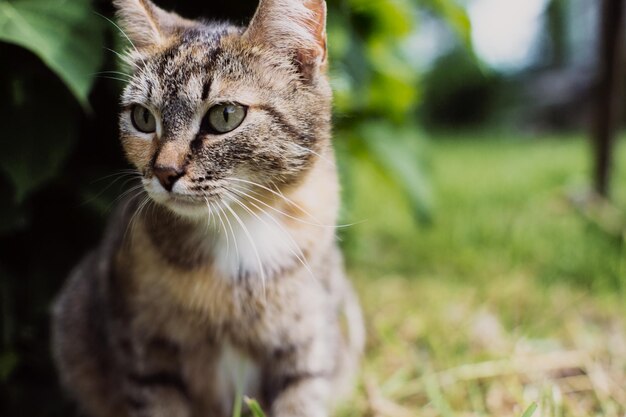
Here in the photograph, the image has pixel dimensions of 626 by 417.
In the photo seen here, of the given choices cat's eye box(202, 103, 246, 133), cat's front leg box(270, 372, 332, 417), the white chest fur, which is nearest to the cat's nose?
cat's eye box(202, 103, 246, 133)

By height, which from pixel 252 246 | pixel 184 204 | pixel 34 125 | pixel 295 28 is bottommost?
pixel 252 246

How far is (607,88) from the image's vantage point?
3.05 metres

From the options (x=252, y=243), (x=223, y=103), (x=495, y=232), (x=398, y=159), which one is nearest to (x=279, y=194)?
(x=252, y=243)

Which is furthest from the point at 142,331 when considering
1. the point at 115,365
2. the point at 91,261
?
the point at 91,261

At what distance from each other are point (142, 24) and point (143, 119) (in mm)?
222

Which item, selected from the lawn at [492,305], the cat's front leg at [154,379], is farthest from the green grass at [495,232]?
the cat's front leg at [154,379]

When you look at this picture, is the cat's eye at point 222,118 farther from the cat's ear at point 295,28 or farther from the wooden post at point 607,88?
the wooden post at point 607,88

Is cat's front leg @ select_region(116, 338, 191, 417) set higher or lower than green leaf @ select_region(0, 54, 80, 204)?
lower

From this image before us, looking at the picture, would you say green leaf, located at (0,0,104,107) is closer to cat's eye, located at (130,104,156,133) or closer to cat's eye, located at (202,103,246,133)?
cat's eye, located at (130,104,156,133)

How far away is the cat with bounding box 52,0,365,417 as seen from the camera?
51.8 inches

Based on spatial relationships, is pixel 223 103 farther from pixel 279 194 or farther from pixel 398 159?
pixel 398 159

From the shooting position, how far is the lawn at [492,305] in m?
1.86

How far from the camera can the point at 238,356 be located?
5.16ft

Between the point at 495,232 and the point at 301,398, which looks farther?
the point at 495,232
